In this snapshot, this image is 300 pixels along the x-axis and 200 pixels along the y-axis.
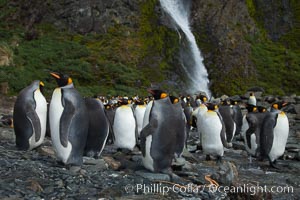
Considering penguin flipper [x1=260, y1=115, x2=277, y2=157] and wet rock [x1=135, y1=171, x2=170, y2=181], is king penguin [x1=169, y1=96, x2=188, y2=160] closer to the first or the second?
wet rock [x1=135, y1=171, x2=170, y2=181]

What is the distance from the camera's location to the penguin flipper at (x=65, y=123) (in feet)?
20.2

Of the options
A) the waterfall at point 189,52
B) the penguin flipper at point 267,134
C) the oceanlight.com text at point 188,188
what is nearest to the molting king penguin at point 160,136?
the oceanlight.com text at point 188,188

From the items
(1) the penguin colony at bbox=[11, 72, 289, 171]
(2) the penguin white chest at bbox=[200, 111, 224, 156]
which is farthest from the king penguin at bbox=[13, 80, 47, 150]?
(2) the penguin white chest at bbox=[200, 111, 224, 156]

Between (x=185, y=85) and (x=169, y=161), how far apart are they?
73.8 ft

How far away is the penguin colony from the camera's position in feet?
20.7

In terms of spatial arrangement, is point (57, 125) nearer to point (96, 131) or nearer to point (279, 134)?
point (96, 131)

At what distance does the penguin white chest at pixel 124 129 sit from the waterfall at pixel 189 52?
64.7ft

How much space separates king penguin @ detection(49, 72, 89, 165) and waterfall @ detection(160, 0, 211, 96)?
22.6 m

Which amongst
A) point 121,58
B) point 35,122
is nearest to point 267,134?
point 35,122

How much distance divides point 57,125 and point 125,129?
9.29 ft

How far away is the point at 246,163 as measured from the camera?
9.55 m

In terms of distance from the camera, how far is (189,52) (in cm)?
3152

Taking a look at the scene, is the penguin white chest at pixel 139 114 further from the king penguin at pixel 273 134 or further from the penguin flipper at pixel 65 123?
the penguin flipper at pixel 65 123

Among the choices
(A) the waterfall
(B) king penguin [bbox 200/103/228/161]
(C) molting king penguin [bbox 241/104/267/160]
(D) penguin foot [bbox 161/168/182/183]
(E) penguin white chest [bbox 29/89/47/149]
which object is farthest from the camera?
(A) the waterfall
